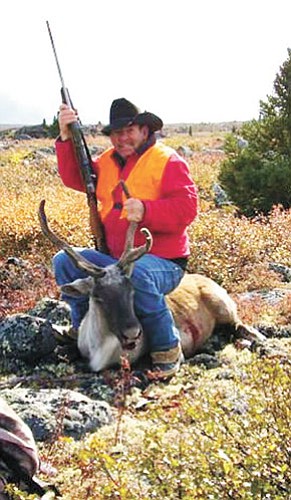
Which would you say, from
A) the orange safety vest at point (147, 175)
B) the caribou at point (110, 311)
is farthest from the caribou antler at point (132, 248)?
the orange safety vest at point (147, 175)

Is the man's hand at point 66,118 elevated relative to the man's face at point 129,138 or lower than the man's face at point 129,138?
elevated

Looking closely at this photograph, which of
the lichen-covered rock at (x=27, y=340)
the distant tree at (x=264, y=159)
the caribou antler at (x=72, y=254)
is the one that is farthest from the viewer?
the distant tree at (x=264, y=159)

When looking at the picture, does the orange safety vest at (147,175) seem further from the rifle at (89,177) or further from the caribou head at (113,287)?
the caribou head at (113,287)

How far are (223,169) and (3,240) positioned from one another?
7226 millimetres

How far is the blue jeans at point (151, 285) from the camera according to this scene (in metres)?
6.47

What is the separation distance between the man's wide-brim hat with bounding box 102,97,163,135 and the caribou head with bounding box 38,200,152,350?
862 millimetres

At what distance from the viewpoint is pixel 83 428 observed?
5.16 m

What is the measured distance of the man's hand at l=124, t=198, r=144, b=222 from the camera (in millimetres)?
6383

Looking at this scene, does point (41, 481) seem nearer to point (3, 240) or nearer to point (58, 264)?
point (58, 264)

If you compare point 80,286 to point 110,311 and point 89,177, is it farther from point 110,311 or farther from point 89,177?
point 89,177

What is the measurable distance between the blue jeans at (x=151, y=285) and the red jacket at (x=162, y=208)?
0.50ft

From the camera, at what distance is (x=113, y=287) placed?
631cm

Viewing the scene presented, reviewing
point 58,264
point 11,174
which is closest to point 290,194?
point 11,174

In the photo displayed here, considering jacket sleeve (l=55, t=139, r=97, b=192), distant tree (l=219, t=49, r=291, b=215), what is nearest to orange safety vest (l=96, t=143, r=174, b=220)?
jacket sleeve (l=55, t=139, r=97, b=192)
